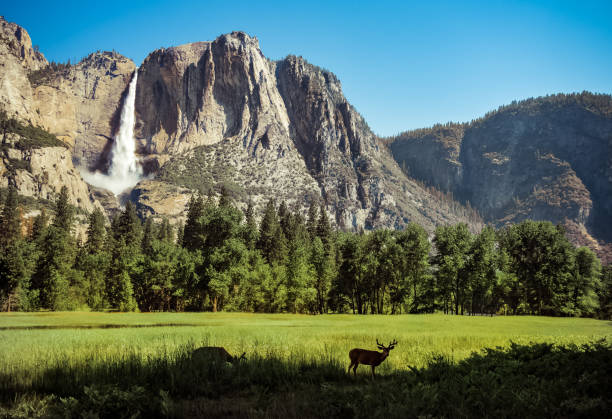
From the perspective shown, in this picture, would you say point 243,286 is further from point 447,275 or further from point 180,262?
point 447,275

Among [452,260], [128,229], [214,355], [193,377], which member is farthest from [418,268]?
[128,229]

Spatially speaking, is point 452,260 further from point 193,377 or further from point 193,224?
point 193,377

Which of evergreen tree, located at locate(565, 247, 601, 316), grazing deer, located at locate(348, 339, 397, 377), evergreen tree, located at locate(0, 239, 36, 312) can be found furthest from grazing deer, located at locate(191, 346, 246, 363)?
evergreen tree, located at locate(565, 247, 601, 316)

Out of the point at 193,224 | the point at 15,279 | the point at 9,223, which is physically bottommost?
the point at 15,279

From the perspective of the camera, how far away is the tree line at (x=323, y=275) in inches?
2431

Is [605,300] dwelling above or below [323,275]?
below

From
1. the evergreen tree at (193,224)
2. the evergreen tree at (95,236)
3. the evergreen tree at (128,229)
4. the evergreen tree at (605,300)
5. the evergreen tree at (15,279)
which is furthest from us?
the evergreen tree at (128,229)

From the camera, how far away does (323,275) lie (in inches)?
2793

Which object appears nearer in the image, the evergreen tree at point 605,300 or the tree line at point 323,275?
the tree line at point 323,275

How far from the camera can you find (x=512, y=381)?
361 inches

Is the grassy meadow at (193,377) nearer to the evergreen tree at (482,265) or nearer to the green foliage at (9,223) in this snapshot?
the evergreen tree at (482,265)

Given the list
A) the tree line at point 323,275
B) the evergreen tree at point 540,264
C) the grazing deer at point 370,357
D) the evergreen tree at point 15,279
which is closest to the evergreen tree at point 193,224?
the tree line at point 323,275

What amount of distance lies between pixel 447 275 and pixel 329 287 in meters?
21.7

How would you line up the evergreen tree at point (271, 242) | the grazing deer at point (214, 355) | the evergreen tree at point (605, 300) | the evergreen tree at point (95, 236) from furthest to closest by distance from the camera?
1. the evergreen tree at point (95, 236)
2. the evergreen tree at point (271, 242)
3. the evergreen tree at point (605, 300)
4. the grazing deer at point (214, 355)
